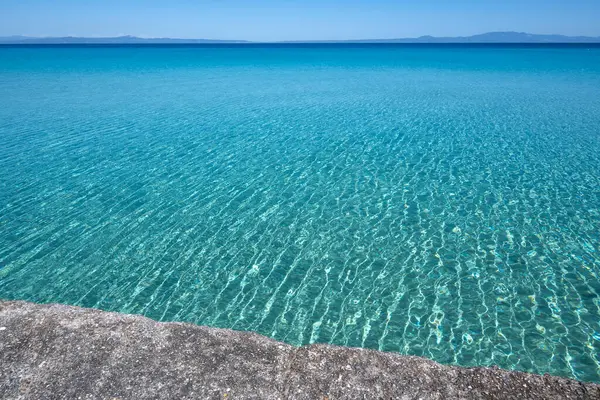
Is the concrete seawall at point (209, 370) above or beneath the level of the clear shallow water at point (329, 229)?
above

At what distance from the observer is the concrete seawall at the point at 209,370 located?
15.2 feet

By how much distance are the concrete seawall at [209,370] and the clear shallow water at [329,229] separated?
197cm

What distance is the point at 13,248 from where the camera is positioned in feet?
32.2

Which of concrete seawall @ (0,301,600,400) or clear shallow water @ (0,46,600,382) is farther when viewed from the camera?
clear shallow water @ (0,46,600,382)

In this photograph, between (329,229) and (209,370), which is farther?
(329,229)

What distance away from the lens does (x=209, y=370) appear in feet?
16.2

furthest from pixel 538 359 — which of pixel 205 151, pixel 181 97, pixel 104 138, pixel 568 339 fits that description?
pixel 181 97

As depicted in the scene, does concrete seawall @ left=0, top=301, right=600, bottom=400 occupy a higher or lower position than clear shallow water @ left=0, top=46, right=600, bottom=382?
higher

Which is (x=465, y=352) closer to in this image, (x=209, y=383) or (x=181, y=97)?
(x=209, y=383)

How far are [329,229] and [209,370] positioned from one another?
6196mm

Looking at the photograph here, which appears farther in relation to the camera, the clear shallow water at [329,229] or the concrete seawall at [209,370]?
the clear shallow water at [329,229]

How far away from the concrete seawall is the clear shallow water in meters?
1.97

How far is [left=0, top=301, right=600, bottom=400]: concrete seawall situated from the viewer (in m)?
4.63

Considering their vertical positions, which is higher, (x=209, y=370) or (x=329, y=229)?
(x=209, y=370)
